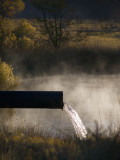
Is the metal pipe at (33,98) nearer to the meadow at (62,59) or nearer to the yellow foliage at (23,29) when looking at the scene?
the meadow at (62,59)

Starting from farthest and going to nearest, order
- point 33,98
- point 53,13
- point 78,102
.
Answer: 1. point 53,13
2. point 78,102
3. point 33,98

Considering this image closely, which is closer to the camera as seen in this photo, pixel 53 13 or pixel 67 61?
pixel 67 61

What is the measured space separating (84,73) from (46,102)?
12.1 m

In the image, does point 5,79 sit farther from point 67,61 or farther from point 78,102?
point 67,61

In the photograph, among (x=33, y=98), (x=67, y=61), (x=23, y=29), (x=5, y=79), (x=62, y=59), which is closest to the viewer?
(x=33, y=98)

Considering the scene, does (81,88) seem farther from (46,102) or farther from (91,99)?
(46,102)

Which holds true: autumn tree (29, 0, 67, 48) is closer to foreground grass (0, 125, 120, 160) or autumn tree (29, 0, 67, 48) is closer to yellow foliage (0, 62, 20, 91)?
yellow foliage (0, 62, 20, 91)

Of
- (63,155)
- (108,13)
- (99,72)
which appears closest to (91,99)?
(108,13)

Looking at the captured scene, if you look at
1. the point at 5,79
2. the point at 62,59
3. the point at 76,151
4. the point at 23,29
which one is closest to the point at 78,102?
the point at 5,79

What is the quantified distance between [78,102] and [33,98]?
6.08 m

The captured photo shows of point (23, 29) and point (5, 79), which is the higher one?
point (5, 79)

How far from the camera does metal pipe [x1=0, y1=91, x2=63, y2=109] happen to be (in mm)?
5387

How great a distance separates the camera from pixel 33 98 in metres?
5.41

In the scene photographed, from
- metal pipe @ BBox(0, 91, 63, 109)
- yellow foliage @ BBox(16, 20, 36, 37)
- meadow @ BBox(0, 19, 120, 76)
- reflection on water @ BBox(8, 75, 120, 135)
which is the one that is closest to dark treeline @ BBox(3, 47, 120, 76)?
meadow @ BBox(0, 19, 120, 76)
